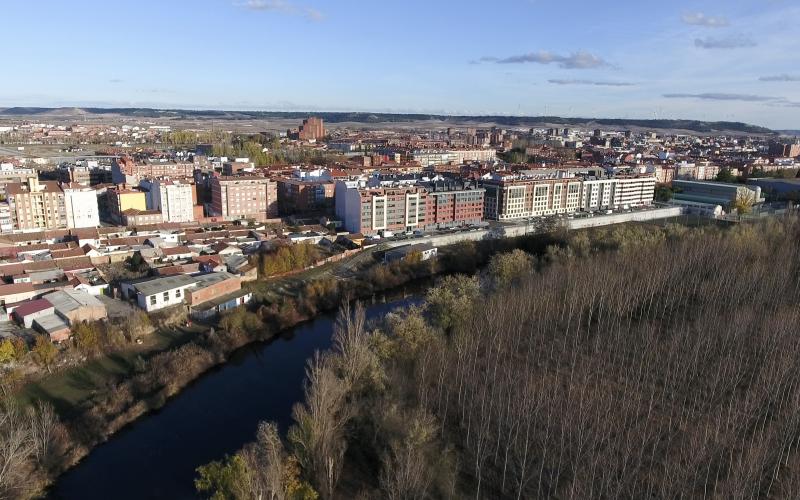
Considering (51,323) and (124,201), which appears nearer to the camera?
(51,323)

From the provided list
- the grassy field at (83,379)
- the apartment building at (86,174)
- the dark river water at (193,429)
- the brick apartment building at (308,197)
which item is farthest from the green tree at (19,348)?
the apartment building at (86,174)

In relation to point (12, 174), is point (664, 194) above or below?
below

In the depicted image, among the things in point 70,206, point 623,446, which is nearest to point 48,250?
point 70,206

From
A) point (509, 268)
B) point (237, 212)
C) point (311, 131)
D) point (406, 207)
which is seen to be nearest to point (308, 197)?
point (237, 212)

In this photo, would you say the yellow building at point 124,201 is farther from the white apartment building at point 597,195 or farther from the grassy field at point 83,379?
the white apartment building at point 597,195

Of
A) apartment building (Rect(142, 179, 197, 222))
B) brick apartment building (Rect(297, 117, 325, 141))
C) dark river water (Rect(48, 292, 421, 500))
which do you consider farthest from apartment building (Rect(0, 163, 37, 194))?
brick apartment building (Rect(297, 117, 325, 141))

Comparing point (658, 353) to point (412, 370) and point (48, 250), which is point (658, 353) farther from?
point (48, 250)

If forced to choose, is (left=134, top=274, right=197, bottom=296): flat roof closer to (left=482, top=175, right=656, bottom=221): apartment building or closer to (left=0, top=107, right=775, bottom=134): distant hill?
(left=482, top=175, right=656, bottom=221): apartment building

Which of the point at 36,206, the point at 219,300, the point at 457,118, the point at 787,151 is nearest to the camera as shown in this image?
the point at 219,300

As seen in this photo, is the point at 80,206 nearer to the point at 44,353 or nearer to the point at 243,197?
the point at 243,197
